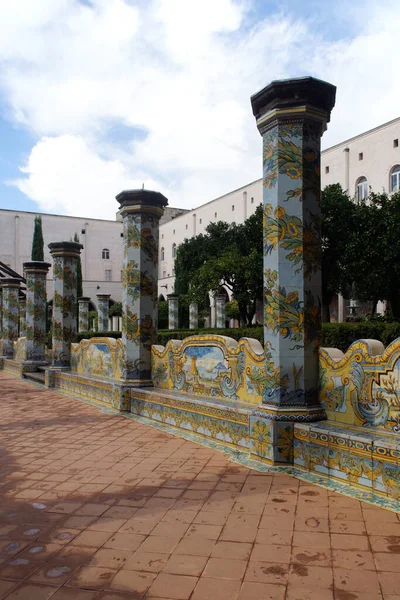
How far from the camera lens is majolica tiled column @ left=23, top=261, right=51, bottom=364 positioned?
13.0 metres

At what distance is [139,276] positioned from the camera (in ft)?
24.5

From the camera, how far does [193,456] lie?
4.99m

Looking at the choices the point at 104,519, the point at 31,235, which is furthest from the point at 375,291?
the point at 31,235

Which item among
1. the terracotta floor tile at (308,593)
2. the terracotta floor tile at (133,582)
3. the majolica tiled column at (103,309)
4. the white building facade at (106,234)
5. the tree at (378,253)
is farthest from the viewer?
the white building facade at (106,234)

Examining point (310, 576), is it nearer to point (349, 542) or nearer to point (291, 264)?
point (349, 542)

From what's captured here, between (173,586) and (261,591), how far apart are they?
433mm

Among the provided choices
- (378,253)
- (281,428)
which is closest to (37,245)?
(378,253)

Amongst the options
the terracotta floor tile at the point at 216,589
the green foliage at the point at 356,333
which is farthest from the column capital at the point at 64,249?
the terracotta floor tile at the point at 216,589

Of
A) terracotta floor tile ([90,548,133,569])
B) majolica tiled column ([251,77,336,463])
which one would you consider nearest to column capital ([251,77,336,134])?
majolica tiled column ([251,77,336,463])

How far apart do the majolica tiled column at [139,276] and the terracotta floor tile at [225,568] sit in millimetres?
→ 4776

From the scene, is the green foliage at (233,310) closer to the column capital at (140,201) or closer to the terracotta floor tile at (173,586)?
the column capital at (140,201)

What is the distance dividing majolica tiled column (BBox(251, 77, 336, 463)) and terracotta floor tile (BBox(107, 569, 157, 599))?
6.86ft

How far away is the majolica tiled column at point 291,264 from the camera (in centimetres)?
457

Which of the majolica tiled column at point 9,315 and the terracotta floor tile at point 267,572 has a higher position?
the majolica tiled column at point 9,315
